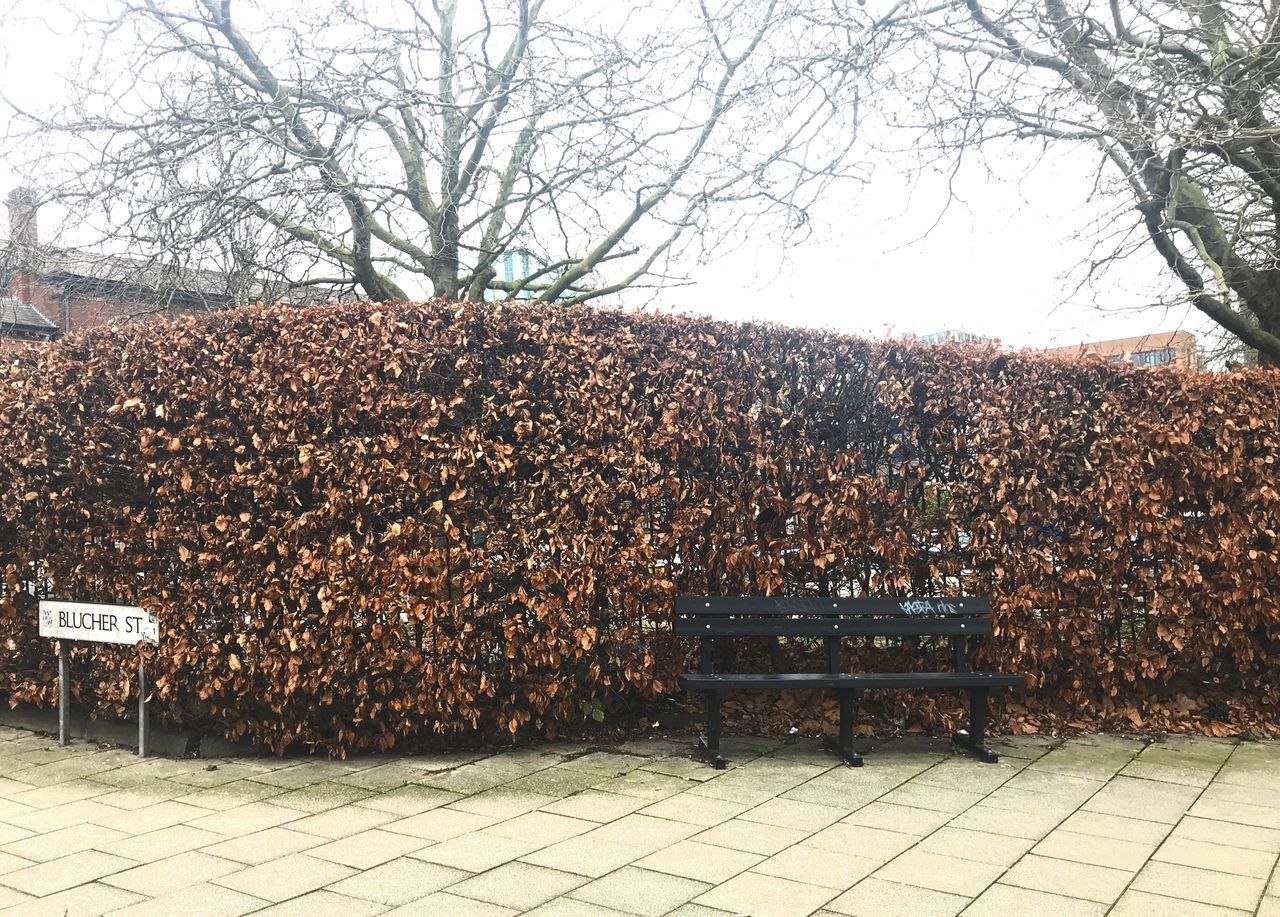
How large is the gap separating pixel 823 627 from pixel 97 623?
4.18 m

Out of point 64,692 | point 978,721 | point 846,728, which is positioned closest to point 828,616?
point 846,728

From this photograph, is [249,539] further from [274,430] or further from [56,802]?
[56,802]

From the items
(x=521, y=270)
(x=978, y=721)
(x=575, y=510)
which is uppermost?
(x=521, y=270)

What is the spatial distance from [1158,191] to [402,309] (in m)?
6.71

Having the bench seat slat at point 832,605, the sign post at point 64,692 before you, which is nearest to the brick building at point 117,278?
the sign post at point 64,692

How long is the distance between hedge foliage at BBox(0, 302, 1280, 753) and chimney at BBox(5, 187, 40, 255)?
3018 millimetres

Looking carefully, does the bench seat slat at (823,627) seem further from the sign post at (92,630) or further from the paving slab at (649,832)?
the sign post at (92,630)

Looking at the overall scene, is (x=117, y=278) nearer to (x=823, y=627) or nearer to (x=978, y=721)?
(x=823, y=627)

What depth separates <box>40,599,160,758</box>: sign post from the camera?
17.9 feet

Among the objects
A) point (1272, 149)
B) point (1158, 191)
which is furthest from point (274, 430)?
point (1272, 149)

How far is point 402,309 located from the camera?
537 cm

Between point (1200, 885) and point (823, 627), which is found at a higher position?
point (823, 627)

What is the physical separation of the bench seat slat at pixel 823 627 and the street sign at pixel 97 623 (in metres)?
2.96

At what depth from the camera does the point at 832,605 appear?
5.66 meters
